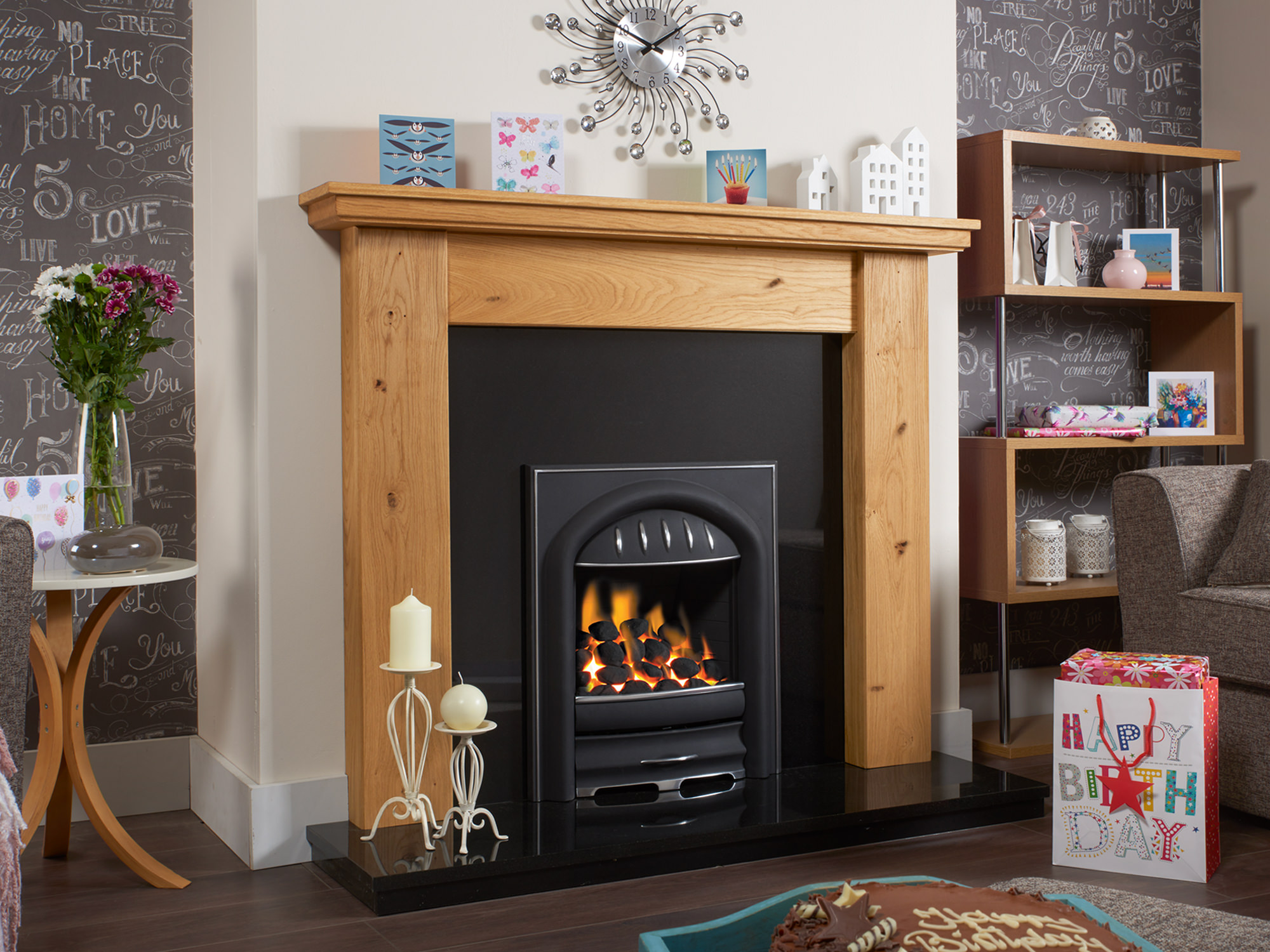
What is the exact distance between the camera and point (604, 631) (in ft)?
9.27

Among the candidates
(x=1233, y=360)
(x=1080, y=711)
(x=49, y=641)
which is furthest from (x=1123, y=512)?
(x=49, y=641)

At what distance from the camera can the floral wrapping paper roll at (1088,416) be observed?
3.58 meters

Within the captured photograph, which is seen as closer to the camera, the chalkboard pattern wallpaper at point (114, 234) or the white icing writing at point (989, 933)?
the white icing writing at point (989, 933)

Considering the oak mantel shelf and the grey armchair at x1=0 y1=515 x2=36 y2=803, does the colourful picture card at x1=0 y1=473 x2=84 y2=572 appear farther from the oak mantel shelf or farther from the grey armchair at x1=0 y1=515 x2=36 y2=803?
the oak mantel shelf

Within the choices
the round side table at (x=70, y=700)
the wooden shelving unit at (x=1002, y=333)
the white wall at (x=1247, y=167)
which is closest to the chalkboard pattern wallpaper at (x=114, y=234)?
the round side table at (x=70, y=700)

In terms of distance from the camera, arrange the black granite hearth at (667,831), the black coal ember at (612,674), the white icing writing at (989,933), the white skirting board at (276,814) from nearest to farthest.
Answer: the white icing writing at (989,933), the black granite hearth at (667,831), the white skirting board at (276,814), the black coal ember at (612,674)

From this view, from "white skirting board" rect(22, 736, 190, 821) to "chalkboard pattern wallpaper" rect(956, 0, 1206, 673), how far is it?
231 cm

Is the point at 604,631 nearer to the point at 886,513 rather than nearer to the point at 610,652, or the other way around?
the point at 610,652

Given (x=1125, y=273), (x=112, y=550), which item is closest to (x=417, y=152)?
(x=112, y=550)

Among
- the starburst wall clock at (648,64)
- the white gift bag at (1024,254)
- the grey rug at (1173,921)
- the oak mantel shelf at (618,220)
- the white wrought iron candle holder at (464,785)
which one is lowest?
the grey rug at (1173,921)

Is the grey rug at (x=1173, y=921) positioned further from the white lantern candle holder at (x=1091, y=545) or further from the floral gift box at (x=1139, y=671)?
the white lantern candle holder at (x=1091, y=545)

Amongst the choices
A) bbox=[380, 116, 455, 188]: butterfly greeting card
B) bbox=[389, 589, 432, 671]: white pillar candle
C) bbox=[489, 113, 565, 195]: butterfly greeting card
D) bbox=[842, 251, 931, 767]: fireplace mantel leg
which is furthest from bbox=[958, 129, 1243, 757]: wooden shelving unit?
bbox=[389, 589, 432, 671]: white pillar candle

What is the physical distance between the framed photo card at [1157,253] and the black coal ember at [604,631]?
2095 mm

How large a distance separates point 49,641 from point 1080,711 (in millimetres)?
2141
